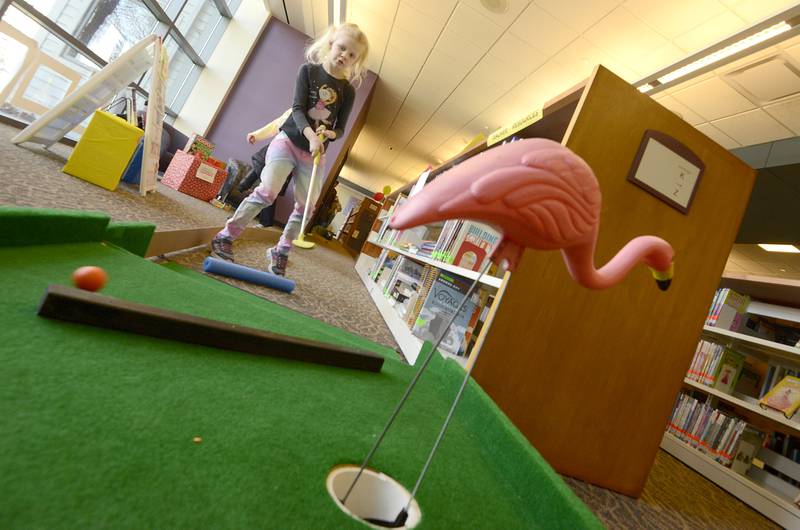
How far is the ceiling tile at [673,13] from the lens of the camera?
2.98m

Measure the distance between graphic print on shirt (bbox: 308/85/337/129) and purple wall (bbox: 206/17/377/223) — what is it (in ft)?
12.6

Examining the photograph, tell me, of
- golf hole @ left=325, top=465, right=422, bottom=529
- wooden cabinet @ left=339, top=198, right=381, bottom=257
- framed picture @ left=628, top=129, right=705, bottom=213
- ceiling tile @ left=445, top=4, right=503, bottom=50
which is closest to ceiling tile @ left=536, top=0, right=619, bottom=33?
ceiling tile @ left=445, top=4, right=503, bottom=50

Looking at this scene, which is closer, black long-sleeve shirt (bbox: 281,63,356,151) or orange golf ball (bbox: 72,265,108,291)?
orange golf ball (bbox: 72,265,108,291)

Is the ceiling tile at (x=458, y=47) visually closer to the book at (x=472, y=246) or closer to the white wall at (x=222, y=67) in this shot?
the white wall at (x=222, y=67)

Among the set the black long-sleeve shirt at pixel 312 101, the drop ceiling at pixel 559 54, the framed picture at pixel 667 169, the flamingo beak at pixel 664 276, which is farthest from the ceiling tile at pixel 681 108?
the flamingo beak at pixel 664 276

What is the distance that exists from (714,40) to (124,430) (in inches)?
173

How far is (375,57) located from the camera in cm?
572

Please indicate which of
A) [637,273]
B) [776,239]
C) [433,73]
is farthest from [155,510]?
[776,239]

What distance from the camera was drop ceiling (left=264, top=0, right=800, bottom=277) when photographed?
3217mm

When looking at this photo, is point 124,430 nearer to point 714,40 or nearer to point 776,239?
point 714,40

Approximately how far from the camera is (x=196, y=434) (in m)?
0.51

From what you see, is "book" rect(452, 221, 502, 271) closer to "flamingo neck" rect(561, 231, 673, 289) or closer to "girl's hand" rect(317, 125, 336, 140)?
"girl's hand" rect(317, 125, 336, 140)

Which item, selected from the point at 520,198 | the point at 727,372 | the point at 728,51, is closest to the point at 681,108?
the point at 728,51

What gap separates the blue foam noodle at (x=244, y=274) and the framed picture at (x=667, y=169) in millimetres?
1698
